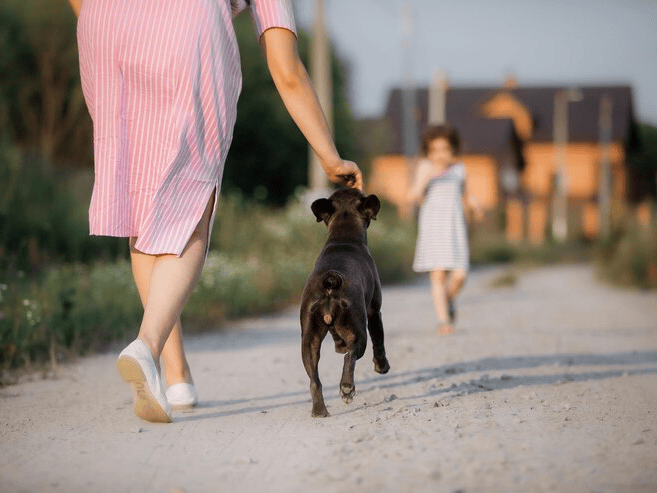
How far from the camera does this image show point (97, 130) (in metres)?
4.08

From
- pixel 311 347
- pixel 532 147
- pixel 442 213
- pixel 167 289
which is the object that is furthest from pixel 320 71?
pixel 532 147

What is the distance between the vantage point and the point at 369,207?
15.3ft

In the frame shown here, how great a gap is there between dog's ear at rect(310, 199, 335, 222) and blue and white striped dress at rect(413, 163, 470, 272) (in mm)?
3727

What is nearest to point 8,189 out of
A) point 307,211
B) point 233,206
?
point 233,206

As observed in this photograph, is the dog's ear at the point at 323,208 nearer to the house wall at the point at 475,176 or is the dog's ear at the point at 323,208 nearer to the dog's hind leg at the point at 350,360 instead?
the dog's hind leg at the point at 350,360

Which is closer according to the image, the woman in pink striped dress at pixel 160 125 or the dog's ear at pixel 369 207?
the woman in pink striped dress at pixel 160 125

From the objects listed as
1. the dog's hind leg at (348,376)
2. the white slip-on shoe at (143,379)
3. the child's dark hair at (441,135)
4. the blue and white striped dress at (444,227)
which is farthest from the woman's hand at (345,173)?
the child's dark hair at (441,135)

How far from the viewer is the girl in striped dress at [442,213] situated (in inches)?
338

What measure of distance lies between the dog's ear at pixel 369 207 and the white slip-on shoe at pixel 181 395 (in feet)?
3.72

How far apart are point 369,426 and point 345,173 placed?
1122mm

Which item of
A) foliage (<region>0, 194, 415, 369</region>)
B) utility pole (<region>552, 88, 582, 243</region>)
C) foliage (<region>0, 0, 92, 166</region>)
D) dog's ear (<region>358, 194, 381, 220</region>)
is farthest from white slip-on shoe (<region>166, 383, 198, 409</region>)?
utility pole (<region>552, 88, 582, 243</region>)

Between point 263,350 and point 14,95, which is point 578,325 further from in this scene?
point 14,95

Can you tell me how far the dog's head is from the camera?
467cm

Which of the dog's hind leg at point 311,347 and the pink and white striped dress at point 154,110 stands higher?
the pink and white striped dress at point 154,110
